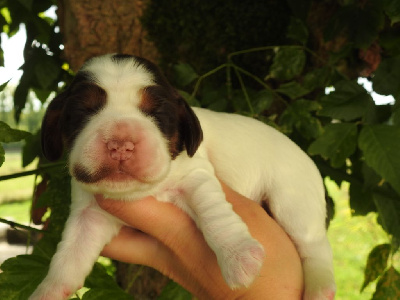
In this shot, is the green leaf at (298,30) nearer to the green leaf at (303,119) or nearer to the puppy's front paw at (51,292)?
the green leaf at (303,119)

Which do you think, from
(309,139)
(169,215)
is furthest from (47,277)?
(309,139)

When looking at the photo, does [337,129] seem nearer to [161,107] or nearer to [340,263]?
[161,107]

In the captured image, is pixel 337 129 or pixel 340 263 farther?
pixel 340 263

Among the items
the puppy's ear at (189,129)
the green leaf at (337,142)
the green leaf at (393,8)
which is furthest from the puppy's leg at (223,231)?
the green leaf at (393,8)

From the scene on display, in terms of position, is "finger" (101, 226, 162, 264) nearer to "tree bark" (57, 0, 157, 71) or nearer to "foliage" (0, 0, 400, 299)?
"foliage" (0, 0, 400, 299)

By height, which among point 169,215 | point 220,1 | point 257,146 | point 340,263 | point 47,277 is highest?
point 220,1

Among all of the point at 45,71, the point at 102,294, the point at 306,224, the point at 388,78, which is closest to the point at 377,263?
the point at 306,224

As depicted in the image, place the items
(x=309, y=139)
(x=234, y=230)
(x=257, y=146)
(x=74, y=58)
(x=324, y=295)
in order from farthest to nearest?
(x=74, y=58) < (x=309, y=139) < (x=257, y=146) < (x=324, y=295) < (x=234, y=230)
